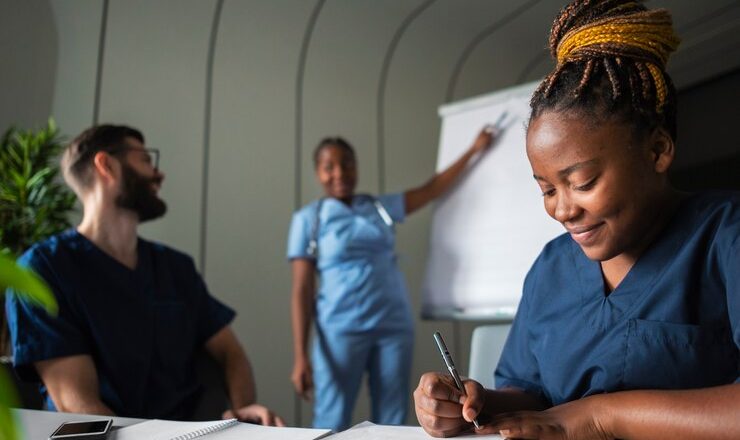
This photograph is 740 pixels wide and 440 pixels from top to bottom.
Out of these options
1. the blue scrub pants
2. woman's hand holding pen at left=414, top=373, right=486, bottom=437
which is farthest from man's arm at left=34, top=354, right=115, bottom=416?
the blue scrub pants

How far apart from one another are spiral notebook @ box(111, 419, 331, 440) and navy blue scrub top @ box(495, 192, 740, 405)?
0.38 m

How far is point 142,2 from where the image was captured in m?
3.02

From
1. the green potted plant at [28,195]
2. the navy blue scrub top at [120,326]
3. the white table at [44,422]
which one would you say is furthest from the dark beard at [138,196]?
the white table at [44,422]

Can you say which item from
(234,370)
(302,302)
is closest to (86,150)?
(234,370)

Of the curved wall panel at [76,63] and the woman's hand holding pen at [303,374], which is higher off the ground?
the curved wall panel at [76,63]

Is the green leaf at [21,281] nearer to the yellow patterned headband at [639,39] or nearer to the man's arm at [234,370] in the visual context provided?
the yellow patterned headband at [639,39]

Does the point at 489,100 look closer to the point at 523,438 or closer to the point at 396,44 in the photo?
the point at 396,44

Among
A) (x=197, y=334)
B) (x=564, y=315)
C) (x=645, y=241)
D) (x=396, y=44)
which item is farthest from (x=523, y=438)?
(x=396, y=44)

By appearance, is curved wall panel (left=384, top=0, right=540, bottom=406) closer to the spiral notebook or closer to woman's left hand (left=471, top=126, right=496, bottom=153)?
woman's left hand (left=471, top=126, right=496, bottom=153)

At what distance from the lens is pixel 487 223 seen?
2336 millimetres

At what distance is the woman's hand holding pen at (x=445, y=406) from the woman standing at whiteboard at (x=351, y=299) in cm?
166

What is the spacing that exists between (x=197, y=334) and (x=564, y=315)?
1149 millimetres

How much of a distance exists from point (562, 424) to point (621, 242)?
10.7 inches

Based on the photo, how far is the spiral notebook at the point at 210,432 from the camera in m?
0.93
